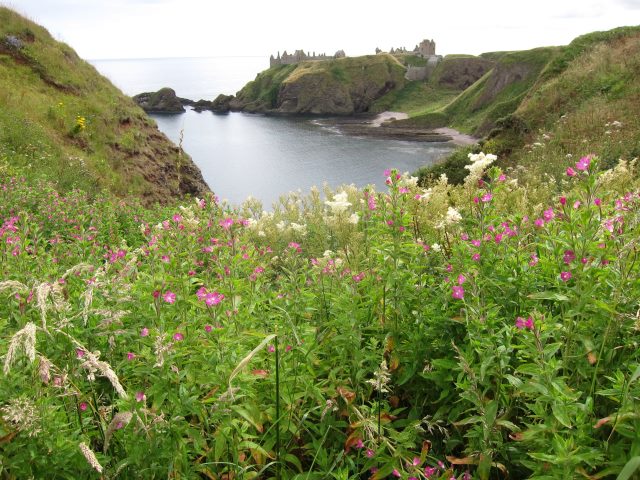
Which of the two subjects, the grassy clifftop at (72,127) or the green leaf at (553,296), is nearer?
→ the green leaf at (553,296)

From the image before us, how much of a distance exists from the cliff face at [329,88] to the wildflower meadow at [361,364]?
11935cm

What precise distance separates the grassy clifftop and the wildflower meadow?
13.9m

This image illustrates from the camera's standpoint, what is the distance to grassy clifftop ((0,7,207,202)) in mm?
16438

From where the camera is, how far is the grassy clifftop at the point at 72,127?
16438mm

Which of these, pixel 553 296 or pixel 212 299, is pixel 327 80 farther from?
pixel 553 296

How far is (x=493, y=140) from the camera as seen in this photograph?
87.5 feet

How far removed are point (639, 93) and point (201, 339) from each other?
25.3 meters

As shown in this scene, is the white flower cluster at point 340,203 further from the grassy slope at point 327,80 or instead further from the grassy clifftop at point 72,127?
the grassy slope at point 327,80

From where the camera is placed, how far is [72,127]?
19.5 m

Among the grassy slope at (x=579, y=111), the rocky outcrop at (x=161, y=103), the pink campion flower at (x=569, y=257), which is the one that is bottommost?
the pink campion flower at (x=569, y=257)

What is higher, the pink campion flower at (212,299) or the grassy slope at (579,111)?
the grassy slope at (579,111)

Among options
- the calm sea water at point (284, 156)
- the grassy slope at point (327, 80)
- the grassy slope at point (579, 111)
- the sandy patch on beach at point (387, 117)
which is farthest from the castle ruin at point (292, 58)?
the grassy slope at point (579, 111)

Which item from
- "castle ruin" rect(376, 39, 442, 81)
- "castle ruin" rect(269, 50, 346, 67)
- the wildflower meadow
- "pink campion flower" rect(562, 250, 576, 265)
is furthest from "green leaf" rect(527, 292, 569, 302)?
"castle ruin" rect(269, 50, 346, 67)

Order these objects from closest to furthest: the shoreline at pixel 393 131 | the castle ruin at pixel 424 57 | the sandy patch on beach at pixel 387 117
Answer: the shoreline at pixel 393 131 → the sandy patch on beach at pixel 387 117 → the castle ruin at pixel 424 57
